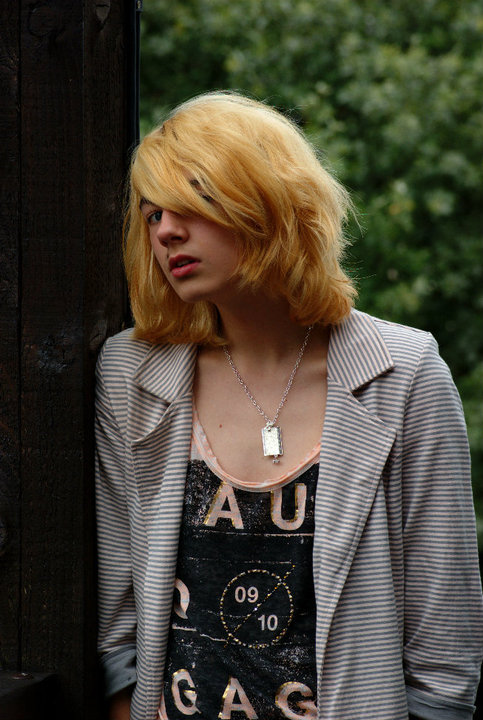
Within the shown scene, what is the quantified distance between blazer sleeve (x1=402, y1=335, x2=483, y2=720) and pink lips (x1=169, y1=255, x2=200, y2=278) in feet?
1.51

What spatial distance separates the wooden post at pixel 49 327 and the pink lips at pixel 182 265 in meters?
0.16

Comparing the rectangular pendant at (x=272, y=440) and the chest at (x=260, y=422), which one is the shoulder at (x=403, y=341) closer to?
the chest at (x=260, y=422)

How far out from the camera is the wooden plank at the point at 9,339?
1729 mm

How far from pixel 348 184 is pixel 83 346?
4971 mm

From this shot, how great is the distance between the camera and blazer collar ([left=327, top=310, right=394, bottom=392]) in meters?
1.80

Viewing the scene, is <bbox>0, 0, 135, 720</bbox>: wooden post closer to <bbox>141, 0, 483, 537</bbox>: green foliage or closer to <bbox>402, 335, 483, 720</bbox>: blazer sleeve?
<bbox>402, 335, 483, 720</bbox>: blazer sleeve

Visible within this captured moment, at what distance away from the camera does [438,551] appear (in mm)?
1773

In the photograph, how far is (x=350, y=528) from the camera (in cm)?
171

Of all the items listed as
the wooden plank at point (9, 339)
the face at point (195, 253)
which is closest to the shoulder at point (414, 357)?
the face at point (195, 253)

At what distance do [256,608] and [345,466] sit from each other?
31 cm

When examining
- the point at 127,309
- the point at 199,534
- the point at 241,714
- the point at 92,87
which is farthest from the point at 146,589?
the point at 92,87

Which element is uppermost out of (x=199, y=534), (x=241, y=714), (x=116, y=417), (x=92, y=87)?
(x=92, y=87)

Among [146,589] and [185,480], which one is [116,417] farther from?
[146,589]

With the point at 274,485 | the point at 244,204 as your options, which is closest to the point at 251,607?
the point at 274,485
